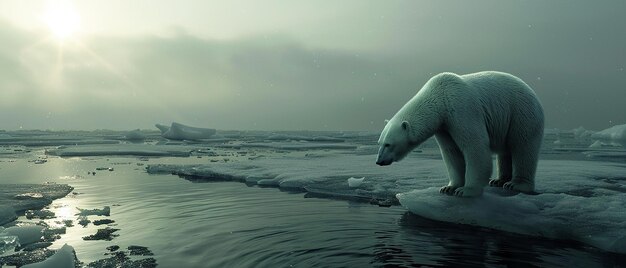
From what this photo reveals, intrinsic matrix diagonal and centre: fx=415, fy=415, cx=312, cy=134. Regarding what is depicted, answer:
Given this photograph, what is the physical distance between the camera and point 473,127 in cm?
547

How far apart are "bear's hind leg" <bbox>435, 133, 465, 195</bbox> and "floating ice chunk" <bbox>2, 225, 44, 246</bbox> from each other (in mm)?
5347

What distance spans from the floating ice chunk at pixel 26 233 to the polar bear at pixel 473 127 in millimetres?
4408

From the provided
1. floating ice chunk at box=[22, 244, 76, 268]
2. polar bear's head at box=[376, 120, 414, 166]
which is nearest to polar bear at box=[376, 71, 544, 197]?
polar bear's head at box=[376, 120, 414, 166]

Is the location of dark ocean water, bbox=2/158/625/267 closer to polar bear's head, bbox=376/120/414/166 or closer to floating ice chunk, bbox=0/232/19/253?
floating ice chunk, bbox=0/232/19/253

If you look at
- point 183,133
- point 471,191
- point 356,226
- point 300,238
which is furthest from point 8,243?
point 183,133

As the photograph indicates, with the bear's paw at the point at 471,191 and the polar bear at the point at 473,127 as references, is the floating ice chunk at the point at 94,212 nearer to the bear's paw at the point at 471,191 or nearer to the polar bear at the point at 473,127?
the polar bear at the point at 473,127

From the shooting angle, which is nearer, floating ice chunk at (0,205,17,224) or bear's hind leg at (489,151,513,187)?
floating ice chunk at (0,205,17,224)

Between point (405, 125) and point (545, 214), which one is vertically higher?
point (405, 125)

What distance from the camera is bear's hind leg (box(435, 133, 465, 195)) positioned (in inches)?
239

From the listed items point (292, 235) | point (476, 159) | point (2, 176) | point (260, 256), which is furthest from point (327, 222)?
point (2, 176)

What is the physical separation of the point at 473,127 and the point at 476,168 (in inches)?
21.2

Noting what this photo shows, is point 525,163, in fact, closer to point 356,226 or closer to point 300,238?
point 356,226

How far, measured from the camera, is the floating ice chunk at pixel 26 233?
15.9ft

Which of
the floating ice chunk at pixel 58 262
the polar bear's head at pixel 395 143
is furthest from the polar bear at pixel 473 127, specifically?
the floating ice chunk at pixel 58 262
